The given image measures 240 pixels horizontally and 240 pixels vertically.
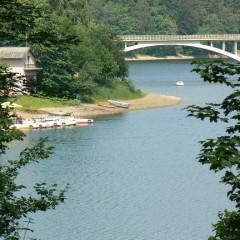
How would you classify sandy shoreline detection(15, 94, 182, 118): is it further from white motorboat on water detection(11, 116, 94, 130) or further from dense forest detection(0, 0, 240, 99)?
white motorboat on water detection(11, 116, 94, 130)

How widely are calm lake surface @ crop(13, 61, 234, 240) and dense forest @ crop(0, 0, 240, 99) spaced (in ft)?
13.3

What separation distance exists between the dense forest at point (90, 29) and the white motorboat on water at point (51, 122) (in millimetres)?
3516

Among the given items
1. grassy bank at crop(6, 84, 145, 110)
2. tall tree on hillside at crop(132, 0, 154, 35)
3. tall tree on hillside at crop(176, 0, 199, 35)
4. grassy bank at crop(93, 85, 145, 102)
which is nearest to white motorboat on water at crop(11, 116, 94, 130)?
grassy bank at crop(6, 84, 145, 110)

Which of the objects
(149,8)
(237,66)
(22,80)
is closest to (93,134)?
(22,80)

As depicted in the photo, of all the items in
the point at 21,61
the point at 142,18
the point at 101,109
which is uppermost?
the point at 21,61

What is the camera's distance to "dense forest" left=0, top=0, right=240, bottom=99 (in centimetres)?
1595

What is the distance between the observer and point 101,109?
68188 millimetres

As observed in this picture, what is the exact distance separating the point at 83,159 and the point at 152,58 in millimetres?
100363

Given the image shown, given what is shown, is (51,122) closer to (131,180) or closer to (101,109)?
(101,109)

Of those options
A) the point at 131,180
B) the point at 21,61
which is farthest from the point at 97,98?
the point at 131,180

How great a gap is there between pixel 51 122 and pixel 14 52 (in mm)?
10085

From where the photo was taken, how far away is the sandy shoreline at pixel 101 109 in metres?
63.2

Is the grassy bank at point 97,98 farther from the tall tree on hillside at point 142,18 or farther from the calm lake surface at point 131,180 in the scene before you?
the tall tree on hillside at point 142,18

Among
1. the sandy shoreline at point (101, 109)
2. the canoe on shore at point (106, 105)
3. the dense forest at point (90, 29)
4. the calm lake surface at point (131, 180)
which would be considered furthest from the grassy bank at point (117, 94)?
the calm lake surface at point (131, 180)
